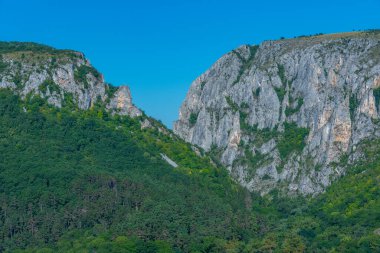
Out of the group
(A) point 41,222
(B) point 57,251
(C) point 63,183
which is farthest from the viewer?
(C) point 63,183

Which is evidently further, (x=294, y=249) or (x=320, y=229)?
(x=320, y=229)

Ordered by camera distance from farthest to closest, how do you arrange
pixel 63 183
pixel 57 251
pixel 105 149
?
1. pixel 105 149
2. pixel 63 183
3. pixel 57 251

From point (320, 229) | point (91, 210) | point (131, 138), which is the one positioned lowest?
point (91, 210)

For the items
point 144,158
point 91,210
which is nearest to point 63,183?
point 91,210

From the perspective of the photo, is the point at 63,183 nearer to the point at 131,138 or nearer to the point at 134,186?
the point at 134,186

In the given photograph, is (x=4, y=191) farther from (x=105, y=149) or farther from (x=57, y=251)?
(x=105, y=149)

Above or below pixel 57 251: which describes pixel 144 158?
above

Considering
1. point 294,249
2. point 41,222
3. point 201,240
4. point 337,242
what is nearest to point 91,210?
point 41,222
